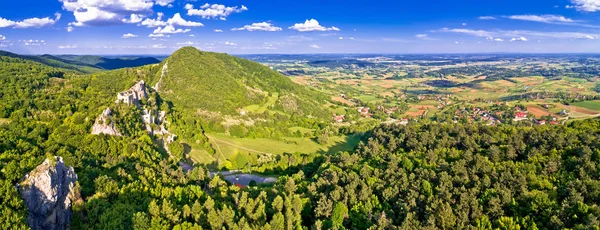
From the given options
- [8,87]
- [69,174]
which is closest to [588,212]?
[69,174]

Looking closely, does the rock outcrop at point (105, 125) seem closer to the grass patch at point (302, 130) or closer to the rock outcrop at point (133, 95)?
the rock outcrop at point (133, 95)

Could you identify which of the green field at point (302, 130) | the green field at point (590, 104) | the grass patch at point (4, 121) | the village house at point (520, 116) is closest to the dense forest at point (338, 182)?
the grass patch at point (4, 121)

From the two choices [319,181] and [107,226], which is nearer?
[107,226]

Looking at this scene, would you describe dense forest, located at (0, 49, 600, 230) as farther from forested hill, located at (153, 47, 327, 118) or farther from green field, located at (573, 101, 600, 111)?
green field, located at (573, 101, 600, 111)

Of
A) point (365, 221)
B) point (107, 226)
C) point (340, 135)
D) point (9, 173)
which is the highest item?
point (9, 173)

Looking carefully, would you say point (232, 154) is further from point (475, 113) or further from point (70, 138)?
point (475, 113)

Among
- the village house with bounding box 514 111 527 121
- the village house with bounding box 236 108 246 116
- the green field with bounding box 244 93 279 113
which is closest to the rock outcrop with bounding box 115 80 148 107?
the village house with bounding box 236 108 246 116
